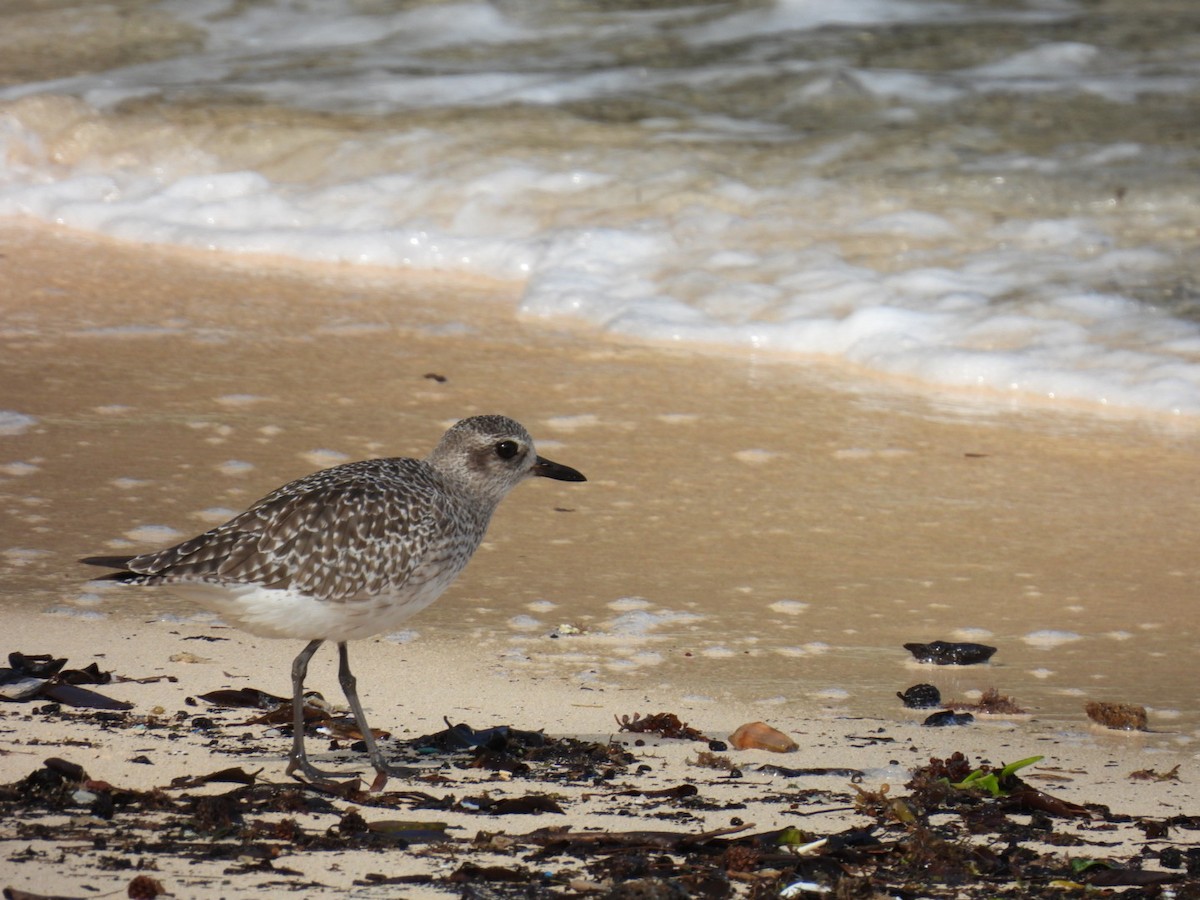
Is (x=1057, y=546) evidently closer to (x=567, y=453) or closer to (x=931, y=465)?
(x=931, y=465)

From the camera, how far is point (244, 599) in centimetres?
346

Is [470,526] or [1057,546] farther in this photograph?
[1057,546]

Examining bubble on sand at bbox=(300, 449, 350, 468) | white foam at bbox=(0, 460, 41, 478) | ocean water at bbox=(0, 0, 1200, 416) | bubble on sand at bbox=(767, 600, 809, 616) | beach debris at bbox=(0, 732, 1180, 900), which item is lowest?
beach debris at bbox=(0, 732, 1180, 900)

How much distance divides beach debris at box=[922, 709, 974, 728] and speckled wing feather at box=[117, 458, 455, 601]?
1.20 metres

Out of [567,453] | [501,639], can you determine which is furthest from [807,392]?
[501,639]

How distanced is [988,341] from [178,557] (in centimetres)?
450

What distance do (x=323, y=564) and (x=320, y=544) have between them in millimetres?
53

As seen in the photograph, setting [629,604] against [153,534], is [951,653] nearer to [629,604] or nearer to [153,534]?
[629,604]

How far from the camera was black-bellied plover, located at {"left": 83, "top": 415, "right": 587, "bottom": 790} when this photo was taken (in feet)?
11.3

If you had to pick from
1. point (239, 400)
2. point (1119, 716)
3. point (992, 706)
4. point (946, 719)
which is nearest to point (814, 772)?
point (946, 719)

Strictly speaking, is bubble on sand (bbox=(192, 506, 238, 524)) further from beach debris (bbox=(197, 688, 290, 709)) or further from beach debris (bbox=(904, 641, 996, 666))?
beach debris (bbox=(904, 641, 996, 666))

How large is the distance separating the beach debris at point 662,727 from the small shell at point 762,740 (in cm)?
8

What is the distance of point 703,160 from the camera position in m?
9.52

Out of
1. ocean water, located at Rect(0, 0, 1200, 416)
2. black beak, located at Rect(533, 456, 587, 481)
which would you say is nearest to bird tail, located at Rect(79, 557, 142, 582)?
black beak, located at Rect(533, 456, 587, 481)
